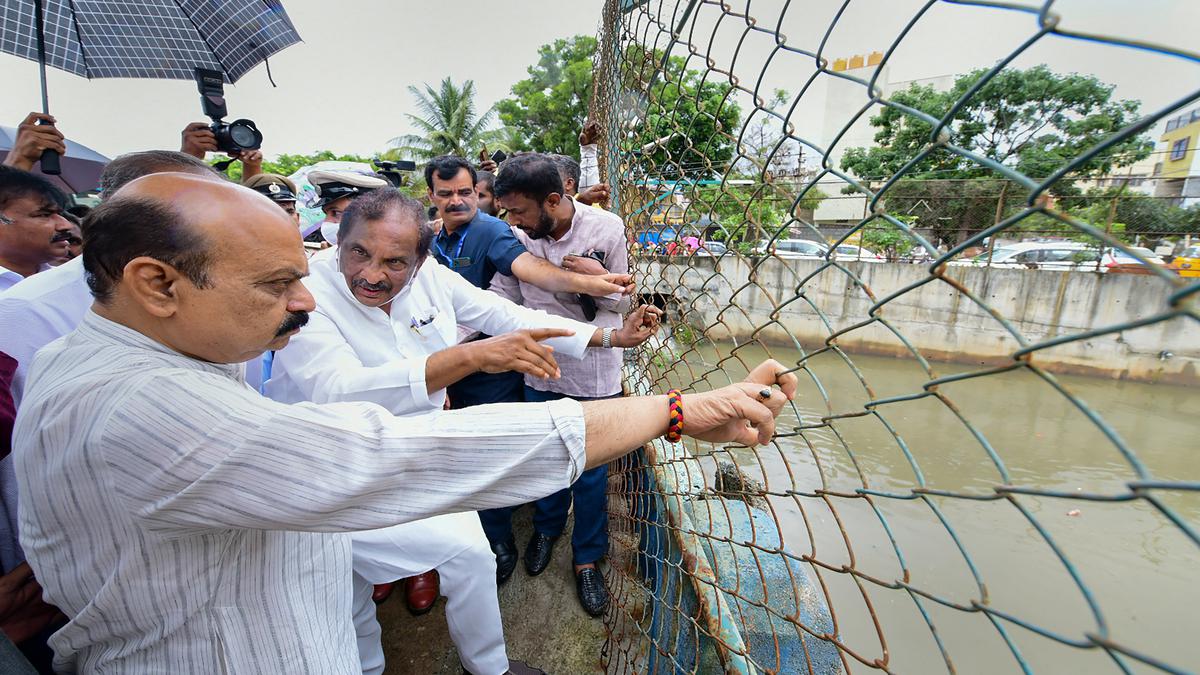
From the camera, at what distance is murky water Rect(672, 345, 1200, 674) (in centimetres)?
438

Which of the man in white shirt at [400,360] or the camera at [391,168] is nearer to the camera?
the man in white shirt at [400,360]

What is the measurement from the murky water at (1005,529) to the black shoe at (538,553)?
1.02 m

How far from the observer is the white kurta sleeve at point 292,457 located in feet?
2.49

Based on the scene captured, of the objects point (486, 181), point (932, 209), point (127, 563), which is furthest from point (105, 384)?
point (932, 209)

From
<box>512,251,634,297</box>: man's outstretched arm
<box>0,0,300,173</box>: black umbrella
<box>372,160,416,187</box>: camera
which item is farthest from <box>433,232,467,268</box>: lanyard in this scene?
<box>0,0,300,173</box>: black umbrella

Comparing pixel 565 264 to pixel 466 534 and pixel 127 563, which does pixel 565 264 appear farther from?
pixel 127 563

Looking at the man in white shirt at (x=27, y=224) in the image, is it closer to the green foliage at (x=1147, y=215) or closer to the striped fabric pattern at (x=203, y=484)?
the striped fabric pattern at (x=203, y=484)

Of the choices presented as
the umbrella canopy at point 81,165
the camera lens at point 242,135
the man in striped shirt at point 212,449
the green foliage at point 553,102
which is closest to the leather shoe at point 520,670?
the man in striped shirt at point 212,449

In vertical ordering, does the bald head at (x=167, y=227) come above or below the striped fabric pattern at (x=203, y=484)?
above

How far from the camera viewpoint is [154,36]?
3557 millimetres

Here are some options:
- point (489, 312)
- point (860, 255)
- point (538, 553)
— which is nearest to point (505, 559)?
point (538, 553)

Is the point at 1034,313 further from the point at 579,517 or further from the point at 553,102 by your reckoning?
the point at 553,102

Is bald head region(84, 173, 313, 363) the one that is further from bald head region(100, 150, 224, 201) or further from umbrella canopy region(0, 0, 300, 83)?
umbrella canopy region(0, 0, 300, 83)

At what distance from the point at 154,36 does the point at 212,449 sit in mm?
4355
